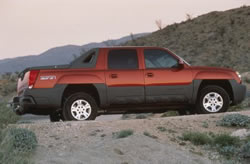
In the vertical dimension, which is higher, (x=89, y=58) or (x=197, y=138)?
(x=89, y=58)

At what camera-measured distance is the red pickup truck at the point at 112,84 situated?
1441 centimetres

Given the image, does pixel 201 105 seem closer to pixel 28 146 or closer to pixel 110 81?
pixel 110 81

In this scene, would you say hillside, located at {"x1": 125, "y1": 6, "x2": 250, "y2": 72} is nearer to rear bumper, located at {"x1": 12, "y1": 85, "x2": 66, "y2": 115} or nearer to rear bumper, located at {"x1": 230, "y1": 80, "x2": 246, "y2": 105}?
rear bumper, located at {"x1": 230, "y1": 80, "x2": 246, "y2": 105}

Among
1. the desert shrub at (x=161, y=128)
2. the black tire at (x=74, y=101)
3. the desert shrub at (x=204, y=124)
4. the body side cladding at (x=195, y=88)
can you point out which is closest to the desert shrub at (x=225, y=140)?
the desert shrub at (x=204, y=124)

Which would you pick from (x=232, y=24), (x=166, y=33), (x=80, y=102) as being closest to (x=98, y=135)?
(x=80, y=102)

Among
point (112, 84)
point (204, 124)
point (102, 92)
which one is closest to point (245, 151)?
point (204, 124)

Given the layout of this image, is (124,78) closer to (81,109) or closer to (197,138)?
(81,109)

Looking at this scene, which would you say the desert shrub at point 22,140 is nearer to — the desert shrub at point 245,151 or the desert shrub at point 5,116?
the desert shrub at point 5,116

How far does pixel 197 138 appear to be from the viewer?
13539 mm

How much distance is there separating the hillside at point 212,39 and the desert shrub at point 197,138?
34653mm

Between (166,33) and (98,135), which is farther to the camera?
(166,33)

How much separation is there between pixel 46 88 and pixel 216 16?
50.8 meters

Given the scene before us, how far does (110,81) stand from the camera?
14625 millimetres

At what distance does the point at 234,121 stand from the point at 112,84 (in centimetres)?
302
